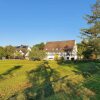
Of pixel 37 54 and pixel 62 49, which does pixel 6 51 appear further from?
pixel 62 49

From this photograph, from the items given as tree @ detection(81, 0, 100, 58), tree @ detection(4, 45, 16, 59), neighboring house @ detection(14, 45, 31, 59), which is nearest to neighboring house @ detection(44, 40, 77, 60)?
neighboring house @ detection(14, 45, 31, 59)

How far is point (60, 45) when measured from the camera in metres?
145

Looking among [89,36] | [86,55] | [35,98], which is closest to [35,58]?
[86,55]

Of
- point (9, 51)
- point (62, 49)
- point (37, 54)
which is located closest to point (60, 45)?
point (62, 49)

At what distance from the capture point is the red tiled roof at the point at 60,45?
140m

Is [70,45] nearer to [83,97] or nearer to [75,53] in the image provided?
[75,53]

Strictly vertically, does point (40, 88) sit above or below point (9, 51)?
below

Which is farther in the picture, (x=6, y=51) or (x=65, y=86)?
A: (x=6, y=51)

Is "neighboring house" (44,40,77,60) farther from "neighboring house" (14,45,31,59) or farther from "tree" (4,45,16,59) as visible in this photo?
"tree" (4,45,16,59)

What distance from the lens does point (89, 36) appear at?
2749 inches

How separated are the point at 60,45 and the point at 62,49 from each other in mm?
5269

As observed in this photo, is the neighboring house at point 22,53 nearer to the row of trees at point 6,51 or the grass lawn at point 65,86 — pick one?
the row of trees at point 6,51

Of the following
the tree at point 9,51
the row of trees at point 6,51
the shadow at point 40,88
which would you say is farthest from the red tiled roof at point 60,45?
the shadow at point 40,88

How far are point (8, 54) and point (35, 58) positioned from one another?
23.0m
